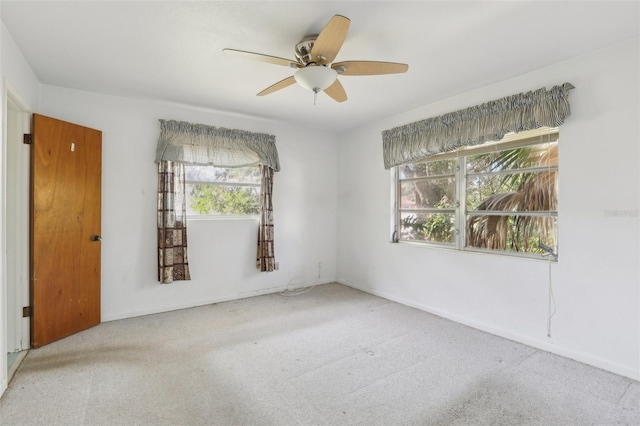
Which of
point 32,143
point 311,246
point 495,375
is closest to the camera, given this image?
point 495,375

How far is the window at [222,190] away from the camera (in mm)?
3873

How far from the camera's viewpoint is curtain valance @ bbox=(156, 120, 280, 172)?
3.62 metres

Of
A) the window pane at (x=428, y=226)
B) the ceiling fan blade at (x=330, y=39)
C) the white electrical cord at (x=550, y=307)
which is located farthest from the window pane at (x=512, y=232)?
the ceiling fan blade at (x=330, y=39)

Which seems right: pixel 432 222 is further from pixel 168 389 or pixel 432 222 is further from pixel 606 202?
pixel 168 389

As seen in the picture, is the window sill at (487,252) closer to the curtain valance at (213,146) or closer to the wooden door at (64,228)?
the curtain valance at (213,146)

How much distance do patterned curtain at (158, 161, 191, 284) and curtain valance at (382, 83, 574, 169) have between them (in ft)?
8.37

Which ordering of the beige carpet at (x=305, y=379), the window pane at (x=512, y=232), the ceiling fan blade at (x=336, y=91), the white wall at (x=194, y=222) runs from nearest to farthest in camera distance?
the beige carpet at (x=305, y=379)
the ceiling fan blade at (x=336, y=91)
the window pane at (x=512, y=232)
the white wall at (x=194, y=222)

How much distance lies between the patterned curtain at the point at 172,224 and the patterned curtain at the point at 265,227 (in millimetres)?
929

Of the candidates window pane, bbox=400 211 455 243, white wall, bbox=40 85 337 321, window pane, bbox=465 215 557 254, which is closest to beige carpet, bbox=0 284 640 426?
white wall, bbox=40 85 337 321

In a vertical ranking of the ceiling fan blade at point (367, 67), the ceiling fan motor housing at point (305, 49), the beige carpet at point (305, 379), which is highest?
the ceiling fan motor housing at point (305, 49)

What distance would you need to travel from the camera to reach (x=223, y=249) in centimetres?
405

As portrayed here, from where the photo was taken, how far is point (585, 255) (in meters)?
2.50

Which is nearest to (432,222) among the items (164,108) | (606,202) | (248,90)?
(606,202)

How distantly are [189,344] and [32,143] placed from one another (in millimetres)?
2163
